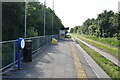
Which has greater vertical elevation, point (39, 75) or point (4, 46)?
point (4, 46)

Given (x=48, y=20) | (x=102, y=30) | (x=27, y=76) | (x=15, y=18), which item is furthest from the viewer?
(x=102, y=30)

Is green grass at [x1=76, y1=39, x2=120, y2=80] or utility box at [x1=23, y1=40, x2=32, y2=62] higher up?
utility box at [x1=23, y1=40, x2=32, y2=62]

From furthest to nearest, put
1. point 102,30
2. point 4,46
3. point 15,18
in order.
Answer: point 102,30 < point 15,18 < point 4,46

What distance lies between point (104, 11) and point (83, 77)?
5452cm

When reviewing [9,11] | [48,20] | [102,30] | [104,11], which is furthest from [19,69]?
[104,11]

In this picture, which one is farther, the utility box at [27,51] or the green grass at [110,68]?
the utility box at [27,51]

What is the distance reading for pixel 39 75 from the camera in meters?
6.08

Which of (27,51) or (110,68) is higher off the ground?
(27,51)

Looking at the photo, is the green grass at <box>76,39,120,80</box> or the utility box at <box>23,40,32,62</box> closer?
the green grass at <box>76,39,120,80</box>

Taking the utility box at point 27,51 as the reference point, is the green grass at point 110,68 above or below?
below

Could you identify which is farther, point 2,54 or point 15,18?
A: point 15,18

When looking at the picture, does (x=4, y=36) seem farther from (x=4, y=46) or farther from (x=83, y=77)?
(x=83, y=77)

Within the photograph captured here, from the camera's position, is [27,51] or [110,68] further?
[27,51]

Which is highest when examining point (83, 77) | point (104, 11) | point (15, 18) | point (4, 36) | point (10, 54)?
point (104, 11)
